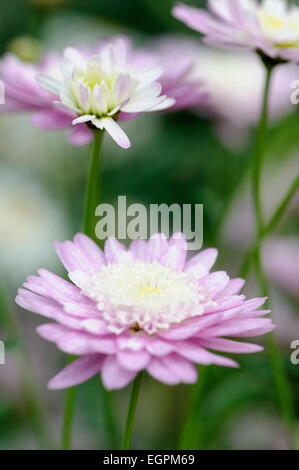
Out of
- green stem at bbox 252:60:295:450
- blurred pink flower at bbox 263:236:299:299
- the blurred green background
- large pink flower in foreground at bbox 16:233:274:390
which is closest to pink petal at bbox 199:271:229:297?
large pink flower in foreground at bbox 16:233:274:390

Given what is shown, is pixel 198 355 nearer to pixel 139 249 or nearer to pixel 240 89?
pixel 139 249

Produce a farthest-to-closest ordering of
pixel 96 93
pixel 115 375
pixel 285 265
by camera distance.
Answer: pixel 285 265 < pixel 96 93 < pixel 115 375

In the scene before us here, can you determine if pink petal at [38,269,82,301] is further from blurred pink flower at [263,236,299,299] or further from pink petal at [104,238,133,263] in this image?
blurred pink flower at [263,236,299,299]

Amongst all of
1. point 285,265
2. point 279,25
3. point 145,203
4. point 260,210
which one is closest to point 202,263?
point 260,210

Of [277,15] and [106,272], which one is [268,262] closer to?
[277,15]

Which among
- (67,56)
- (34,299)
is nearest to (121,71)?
(67,56)

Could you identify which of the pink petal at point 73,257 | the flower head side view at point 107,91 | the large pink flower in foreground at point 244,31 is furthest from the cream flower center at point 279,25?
the pink petal at point 73,257
